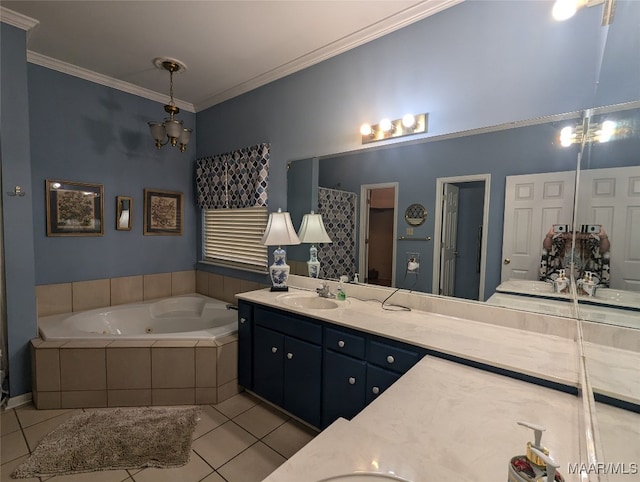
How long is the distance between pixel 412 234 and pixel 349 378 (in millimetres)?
992

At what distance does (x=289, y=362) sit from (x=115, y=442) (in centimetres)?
116

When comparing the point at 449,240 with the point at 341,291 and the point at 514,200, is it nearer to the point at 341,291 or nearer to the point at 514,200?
the point at 514,200

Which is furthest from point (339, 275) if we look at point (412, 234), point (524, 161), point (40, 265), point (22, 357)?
point (40, 265)

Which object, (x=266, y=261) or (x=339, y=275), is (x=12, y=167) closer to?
(x=266, y=261)

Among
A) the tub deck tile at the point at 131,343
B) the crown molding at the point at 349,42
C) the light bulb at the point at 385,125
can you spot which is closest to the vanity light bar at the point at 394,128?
the light bulb at the point at 385,125

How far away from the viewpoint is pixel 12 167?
211cm

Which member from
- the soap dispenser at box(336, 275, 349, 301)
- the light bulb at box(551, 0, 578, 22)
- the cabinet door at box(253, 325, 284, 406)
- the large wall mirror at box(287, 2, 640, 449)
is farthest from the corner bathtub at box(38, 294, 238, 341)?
the light bulb at box(551, 0, 578, 22)

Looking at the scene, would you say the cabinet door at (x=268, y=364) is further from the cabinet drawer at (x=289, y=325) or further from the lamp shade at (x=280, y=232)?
the lamp shade at (x=280, y=232)

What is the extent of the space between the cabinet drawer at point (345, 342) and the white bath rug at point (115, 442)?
1.11 meters

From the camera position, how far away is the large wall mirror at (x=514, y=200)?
98 cm

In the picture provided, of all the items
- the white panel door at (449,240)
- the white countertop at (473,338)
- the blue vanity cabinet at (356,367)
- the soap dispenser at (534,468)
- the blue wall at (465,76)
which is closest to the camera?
the soap dispenser at (534,468)

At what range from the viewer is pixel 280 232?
2557 millimetres

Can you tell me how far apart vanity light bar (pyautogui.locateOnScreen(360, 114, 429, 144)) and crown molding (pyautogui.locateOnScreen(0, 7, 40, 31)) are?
245cm

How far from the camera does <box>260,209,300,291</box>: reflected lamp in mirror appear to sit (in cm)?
254
